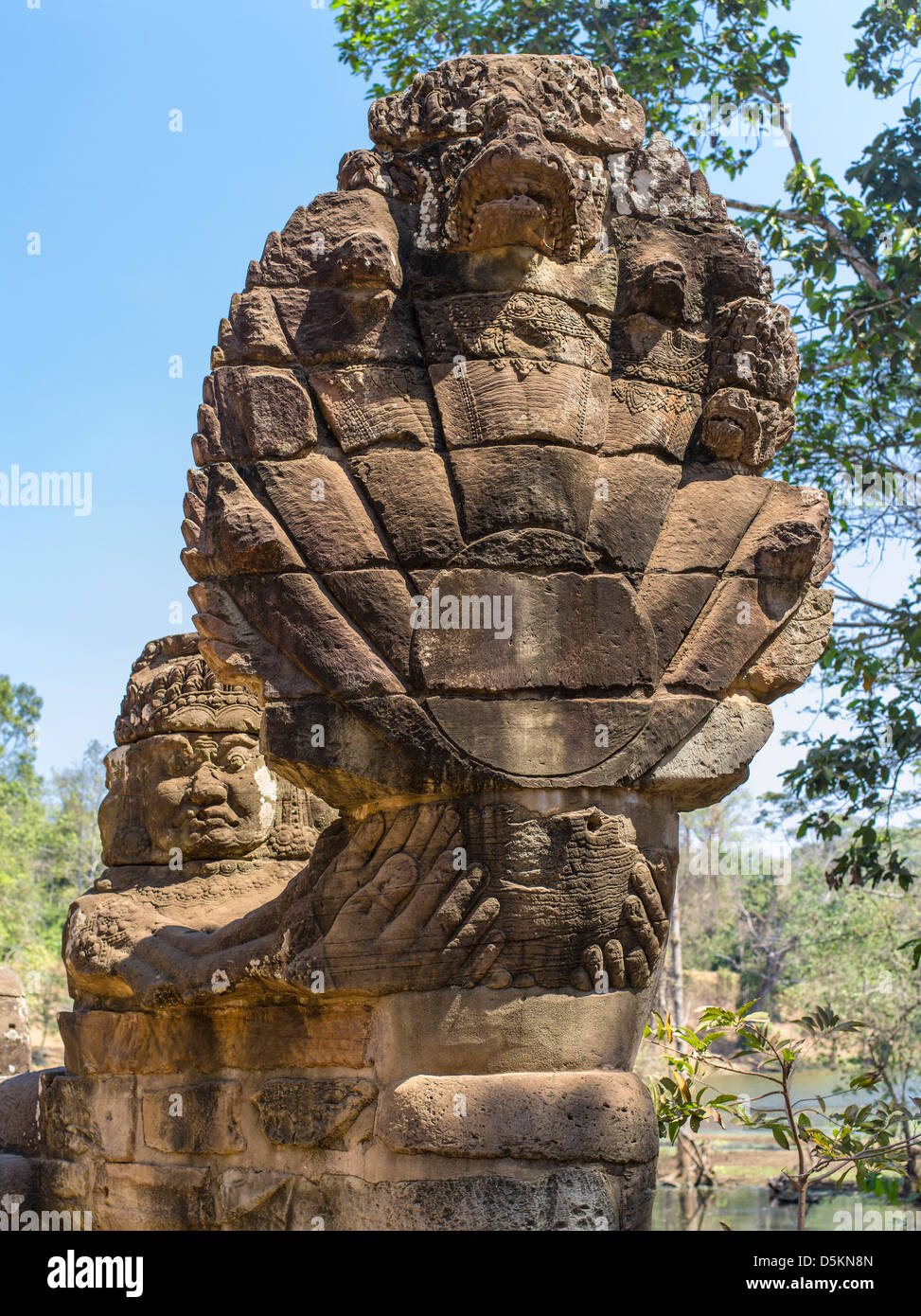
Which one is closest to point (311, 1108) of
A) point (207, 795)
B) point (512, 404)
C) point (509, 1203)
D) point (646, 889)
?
point (509, 1203)

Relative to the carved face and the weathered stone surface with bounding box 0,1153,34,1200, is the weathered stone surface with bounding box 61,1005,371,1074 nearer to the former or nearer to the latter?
the weathered stone surface with bounding box 0,1153,34,1200

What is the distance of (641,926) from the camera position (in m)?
2.96

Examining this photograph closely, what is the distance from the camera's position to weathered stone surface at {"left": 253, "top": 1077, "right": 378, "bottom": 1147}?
3008 millimetres

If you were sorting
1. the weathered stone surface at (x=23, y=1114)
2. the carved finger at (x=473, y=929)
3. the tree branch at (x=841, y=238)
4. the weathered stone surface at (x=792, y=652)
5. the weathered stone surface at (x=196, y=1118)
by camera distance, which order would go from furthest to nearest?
the tree branch at (x=841, y=238) → the weathered stone surface at (x=23, y=1114) → the weathered stone surface at (x=196, y=1118) → the weathered stone surface at (x=792, y=652) → the carved finger at (x=473, y=929)

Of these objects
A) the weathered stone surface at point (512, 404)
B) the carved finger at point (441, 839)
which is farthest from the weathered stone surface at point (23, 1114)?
the weathered stone surface at point (512, 404)

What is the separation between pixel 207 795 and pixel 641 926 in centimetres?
178

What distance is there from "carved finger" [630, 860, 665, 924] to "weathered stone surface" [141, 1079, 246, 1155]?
1241 mm

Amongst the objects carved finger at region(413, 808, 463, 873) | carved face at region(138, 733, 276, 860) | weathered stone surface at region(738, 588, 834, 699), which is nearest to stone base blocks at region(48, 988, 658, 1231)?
carved finger at region(413, 808, 463, 873)

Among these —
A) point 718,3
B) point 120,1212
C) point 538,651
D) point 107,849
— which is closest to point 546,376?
point 538,651

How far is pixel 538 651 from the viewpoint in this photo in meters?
2.95

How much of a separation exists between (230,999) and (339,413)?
5.23 ft

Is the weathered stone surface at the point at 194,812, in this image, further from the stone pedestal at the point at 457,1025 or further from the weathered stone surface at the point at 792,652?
the weathered stone surface at the point at 792,652

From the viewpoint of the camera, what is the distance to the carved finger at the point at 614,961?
2918mm
